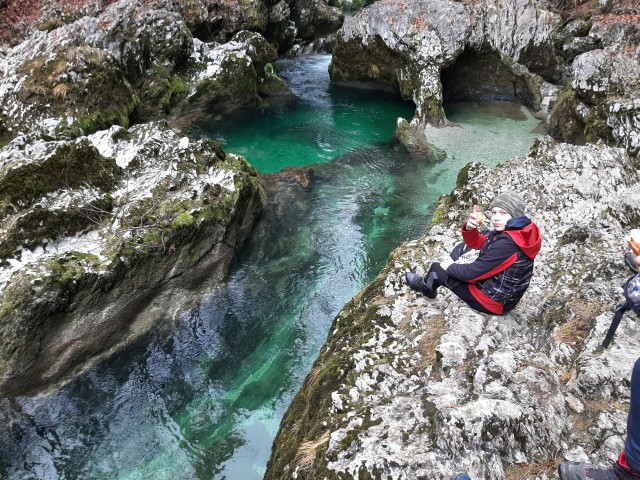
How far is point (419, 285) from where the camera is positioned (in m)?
6.25

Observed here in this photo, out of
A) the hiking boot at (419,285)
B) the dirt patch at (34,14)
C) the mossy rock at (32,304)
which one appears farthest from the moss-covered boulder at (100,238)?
the dirt patch at (34,14)

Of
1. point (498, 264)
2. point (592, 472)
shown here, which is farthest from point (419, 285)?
point (592, 472)

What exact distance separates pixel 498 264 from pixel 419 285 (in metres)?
1.37

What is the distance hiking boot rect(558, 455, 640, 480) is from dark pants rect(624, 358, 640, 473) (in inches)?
4.7

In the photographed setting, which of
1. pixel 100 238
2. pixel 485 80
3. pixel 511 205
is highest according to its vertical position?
pixel 511 205

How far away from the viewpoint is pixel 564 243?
7.39 meters

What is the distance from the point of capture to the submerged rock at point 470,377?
13.7 feet

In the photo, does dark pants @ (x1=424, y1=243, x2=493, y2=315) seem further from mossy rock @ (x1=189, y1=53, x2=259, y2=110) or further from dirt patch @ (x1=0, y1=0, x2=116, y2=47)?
dirt patch @ (x1=0, y1=0, x2=116, y2=47)

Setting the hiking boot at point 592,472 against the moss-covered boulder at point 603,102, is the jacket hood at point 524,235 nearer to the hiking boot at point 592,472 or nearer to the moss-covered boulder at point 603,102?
the hiking boot at point 592,472

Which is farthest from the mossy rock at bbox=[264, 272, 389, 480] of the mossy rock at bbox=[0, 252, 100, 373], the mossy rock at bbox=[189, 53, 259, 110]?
the mossy rock at bbox=[189, 53, 259, 110]

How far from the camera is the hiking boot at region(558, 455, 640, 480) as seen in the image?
358 centimetres

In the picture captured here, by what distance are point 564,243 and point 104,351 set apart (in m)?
8.43

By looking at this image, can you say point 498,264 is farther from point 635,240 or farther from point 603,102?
point 603,102

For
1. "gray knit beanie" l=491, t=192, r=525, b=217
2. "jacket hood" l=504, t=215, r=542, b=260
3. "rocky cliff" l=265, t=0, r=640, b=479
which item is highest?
"gray knit beanie" l=491, t=192, r=525, b=217
